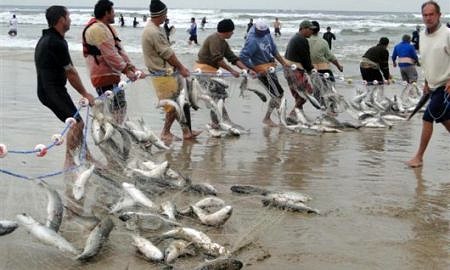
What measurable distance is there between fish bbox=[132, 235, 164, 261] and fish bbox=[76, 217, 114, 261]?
23 cm

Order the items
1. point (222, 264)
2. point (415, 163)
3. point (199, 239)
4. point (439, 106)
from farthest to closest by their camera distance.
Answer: point (415, 163)
point (439, 106)
point (199, 239)
point (222, 264)

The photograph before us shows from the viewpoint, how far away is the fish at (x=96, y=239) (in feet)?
14.6

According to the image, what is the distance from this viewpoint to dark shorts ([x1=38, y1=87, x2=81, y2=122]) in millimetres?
6535

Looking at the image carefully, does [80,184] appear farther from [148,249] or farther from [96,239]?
[148,249]

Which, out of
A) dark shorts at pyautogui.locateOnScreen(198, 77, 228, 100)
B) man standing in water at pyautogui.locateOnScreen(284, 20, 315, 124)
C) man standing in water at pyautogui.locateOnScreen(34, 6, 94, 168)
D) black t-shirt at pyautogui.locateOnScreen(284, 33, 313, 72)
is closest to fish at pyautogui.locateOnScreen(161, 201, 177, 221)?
man standing in water at pyautogui.locateOnScreen(34, 6, 94, 168)

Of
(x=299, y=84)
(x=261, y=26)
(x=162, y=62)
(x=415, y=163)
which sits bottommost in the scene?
(x=415, y=163)

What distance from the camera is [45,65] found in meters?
6.38

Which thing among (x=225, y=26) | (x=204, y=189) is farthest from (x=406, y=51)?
(x=204, y=189)

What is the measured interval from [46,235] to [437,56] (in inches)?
218

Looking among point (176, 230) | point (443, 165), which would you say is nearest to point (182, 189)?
point (176, 230)

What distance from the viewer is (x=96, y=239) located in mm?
4566

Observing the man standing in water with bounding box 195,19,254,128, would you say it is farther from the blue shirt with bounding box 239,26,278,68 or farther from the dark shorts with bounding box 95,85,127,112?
the dark shorts with bounding box 95,85,127,112

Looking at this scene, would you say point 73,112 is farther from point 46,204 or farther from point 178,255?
point 178,255

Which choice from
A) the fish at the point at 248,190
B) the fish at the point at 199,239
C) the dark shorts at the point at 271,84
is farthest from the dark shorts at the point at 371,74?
the fish at the point at 199,239
